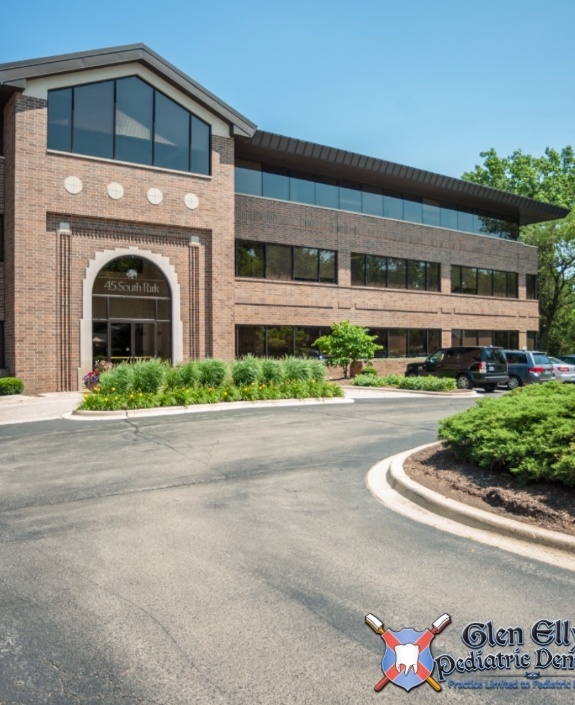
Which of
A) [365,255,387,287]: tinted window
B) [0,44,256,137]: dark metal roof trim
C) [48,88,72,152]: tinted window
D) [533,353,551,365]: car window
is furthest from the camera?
[365,255,387,287]: tinted window

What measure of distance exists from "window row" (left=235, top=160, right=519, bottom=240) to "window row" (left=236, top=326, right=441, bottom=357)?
628cm

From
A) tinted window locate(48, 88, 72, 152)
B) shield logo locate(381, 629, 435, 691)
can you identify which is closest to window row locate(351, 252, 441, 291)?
tinted window locate(48, 88, 72, 152)

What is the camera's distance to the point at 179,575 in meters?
4.57

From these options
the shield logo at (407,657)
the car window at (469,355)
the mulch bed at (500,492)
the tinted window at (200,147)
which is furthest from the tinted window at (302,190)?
the shield logo at (407,657)

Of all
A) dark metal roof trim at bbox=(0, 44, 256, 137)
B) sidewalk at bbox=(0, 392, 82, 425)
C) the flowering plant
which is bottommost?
sidewalk at bbox=(0, 392, 82, 425)

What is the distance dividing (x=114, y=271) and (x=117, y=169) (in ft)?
12.5

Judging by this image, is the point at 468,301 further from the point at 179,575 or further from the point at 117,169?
the point at 179,575

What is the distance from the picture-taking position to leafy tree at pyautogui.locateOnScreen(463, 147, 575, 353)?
143 ft

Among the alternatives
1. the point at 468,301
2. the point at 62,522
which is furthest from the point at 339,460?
the point at 468,301

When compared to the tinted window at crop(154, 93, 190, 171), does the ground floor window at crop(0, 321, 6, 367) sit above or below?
below

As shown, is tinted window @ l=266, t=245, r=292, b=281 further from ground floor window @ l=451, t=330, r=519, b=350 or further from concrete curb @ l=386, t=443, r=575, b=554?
concrete curb @ l=386, t=443, r=575, b=554

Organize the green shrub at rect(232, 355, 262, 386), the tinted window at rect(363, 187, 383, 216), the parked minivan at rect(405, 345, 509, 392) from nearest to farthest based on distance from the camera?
the green shrub at rect(232, 355, 262, 386)
the parked minivan at rect(405, 345, 509, 392)
the tinted window at rect(363, 187, 383, 216)

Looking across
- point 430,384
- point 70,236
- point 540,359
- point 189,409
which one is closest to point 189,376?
point 189,409

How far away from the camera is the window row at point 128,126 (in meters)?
21.1
